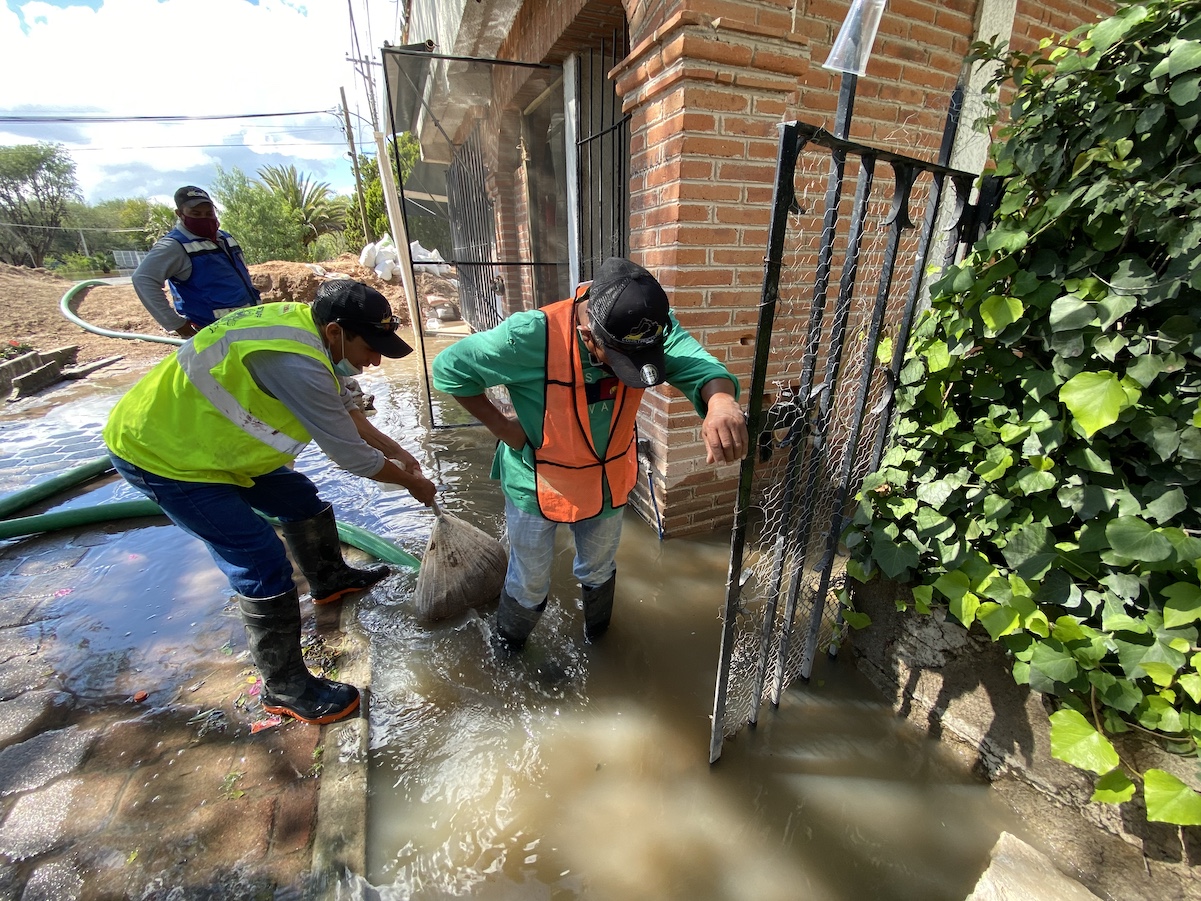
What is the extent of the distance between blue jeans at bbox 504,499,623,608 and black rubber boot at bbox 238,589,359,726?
2.67ft

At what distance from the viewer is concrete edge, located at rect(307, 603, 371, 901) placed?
159 centimetres

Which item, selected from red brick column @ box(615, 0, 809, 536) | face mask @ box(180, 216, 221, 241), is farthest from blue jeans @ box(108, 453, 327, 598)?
face mask @ box(180, 216, 221, 241)

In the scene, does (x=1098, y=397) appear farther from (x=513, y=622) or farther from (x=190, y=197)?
(x=190, y=197)

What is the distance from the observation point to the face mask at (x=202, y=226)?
10.9 ft

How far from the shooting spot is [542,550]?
85.5 inches

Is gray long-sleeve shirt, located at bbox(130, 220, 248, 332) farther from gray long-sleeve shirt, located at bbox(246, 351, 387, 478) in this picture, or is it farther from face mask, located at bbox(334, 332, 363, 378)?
gray long-sleeve shirt, located at bbox(246, 351, 387, 478)

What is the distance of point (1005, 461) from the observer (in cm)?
163

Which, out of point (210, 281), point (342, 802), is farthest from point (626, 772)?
point (210, 281)

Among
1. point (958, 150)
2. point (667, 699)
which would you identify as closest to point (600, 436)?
point (667, 699)

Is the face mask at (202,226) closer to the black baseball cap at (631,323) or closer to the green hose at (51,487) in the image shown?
the green hose at (51,487)

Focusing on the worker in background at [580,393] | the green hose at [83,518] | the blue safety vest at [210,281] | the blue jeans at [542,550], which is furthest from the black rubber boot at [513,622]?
the blue safety vest at [210,281]

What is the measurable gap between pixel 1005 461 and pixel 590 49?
4.16 meters

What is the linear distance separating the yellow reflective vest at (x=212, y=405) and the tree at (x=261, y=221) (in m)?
26.6

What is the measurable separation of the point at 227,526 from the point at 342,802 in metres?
1.04
